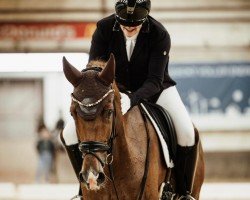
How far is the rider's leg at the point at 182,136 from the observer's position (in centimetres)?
664

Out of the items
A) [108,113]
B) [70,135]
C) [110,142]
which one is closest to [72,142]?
[70,135]

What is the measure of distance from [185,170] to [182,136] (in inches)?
15.6

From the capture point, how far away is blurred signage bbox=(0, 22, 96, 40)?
67.3ft

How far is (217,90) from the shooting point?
20266 millimetres

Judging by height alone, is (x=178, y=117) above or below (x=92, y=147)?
below

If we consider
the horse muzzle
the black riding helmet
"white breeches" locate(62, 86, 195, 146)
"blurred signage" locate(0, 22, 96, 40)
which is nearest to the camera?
the horse muzzle

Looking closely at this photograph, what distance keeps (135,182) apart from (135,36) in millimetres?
1337

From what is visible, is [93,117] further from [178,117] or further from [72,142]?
[178,117]

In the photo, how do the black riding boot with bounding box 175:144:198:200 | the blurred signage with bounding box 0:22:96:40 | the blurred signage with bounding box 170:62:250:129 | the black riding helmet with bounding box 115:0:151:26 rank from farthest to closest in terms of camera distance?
the blurred signage with bounding box 0:22:96:40 < the blurred signage with bounding box 170:62:250:129 < the black riding boot with bounding box 175:144:198:200 < the black riding helmet with bounding box 115:0:151:26

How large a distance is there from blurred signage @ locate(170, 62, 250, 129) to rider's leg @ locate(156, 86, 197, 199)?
1319cm

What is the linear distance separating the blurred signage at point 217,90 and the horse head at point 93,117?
49.2 ft

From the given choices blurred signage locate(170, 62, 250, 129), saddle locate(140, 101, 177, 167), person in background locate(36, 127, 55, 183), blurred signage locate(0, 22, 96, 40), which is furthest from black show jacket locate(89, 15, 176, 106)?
blurred signage locate(0, 22, 96, 40)

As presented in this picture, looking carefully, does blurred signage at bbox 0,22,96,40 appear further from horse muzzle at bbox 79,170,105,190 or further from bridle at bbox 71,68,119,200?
horse muzzle at bbox 79,170,105,190

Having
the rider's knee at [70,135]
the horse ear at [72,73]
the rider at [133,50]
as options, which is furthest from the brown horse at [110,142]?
the rider's knee at [70,135]
